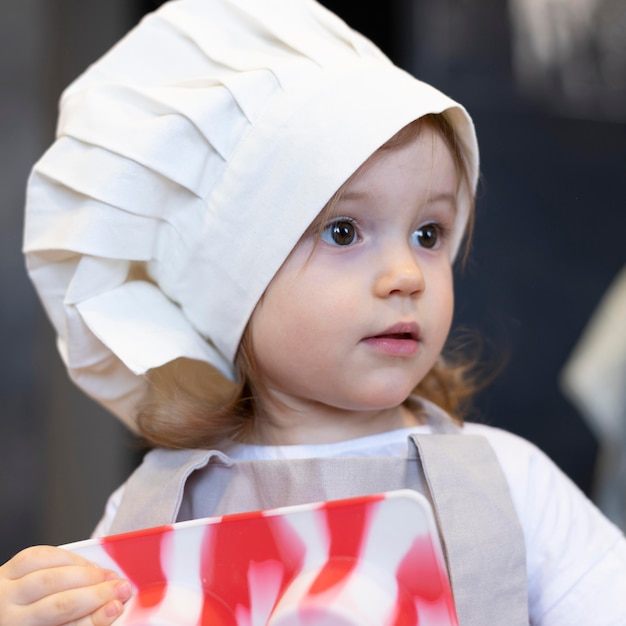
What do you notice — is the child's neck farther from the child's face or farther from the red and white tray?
the red and white tray

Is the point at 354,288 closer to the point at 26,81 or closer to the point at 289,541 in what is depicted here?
the point at 289,541

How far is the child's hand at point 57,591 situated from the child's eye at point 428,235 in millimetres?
357

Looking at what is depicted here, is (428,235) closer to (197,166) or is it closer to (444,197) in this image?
(444,197)

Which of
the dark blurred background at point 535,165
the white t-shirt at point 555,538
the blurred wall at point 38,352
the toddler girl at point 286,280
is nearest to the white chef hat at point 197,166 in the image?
the toddler girl at point 286,280

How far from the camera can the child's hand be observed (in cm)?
58

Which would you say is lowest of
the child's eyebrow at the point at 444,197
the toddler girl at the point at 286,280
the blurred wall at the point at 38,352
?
the blurred wall at the point at 38,352

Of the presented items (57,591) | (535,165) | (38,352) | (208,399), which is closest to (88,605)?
(57,591)

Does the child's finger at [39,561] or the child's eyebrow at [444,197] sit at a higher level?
the child's eyebrow at [444,197]

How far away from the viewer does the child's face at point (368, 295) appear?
0.71 m

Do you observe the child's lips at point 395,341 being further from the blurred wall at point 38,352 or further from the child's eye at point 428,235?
the blurred wall at point 38,352

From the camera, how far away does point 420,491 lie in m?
0.73

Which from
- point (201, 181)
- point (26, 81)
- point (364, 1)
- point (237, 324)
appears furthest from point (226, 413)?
point (364, 1)

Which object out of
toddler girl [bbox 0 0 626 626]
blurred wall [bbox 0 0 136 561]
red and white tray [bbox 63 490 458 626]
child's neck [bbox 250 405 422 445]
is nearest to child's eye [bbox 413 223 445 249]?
toddler girl [bbox 0 0 626 626]

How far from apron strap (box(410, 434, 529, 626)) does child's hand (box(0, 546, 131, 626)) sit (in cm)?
24
